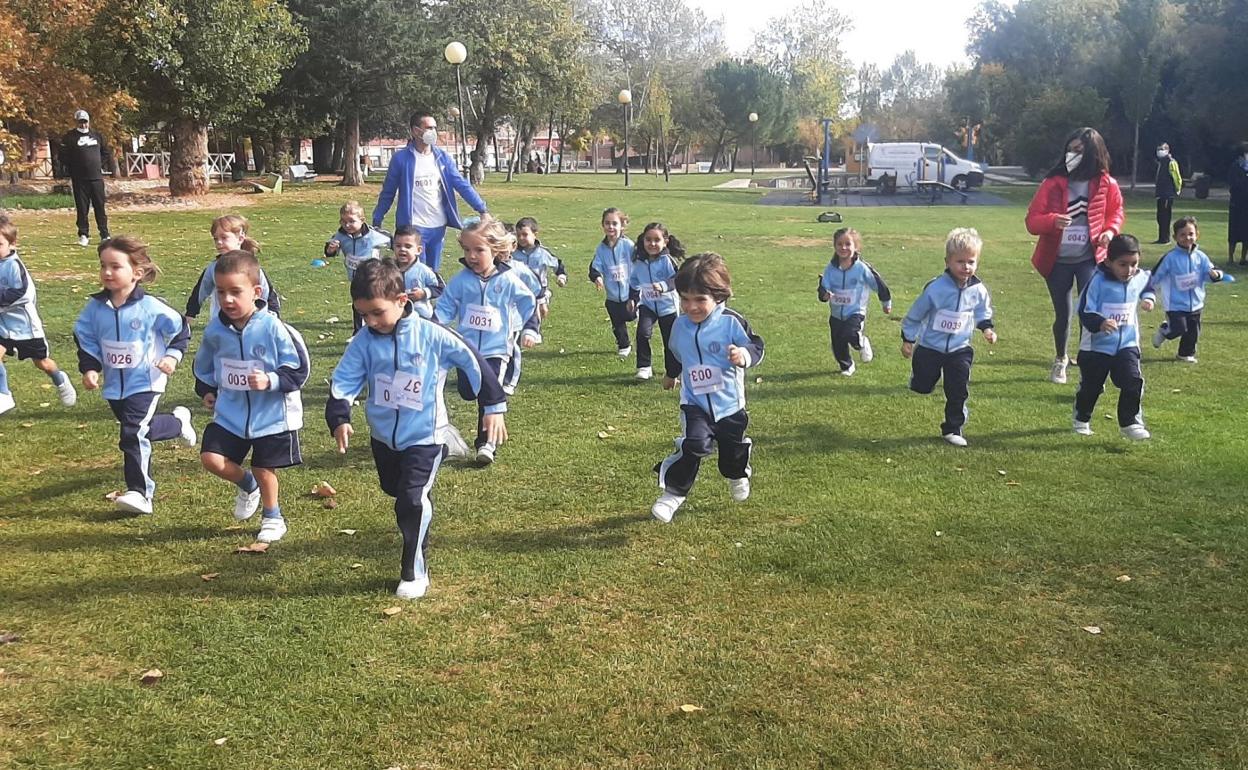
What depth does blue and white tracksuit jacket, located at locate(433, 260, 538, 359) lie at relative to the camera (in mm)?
7418

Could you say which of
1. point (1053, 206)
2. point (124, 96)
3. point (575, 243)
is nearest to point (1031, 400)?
point (1053, 206)

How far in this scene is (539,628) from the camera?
15.3 ft

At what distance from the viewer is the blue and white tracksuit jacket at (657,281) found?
9.81 meters

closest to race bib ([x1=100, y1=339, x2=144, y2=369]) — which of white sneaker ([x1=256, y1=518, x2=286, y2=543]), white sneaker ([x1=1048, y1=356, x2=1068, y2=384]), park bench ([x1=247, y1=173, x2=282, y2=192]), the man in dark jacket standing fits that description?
white sneaker ([x1=256, y1=518, x2=286, y2=543])

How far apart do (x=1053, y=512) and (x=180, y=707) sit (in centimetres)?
494

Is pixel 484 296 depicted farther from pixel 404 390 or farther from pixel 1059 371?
pixel 1059 371

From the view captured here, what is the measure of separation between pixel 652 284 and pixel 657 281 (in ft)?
0.19

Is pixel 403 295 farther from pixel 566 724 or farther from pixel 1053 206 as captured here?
pixel 1053 206

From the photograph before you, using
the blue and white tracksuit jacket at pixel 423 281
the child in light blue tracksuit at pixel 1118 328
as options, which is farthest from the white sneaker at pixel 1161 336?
the blue and white tracksuit jacket at pixel 423 281

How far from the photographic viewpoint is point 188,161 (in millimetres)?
31594

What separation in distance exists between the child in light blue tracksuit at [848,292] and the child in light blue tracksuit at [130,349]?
20.0ft

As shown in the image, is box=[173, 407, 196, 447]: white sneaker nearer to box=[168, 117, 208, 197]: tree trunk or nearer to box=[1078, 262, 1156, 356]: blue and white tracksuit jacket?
box=[1078, 262, 1156, 356]: blue and white tracksuit jacket

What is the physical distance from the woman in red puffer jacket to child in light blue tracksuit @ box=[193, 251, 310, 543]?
6433mm

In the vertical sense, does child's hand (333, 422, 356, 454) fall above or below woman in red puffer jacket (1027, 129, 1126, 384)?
below
